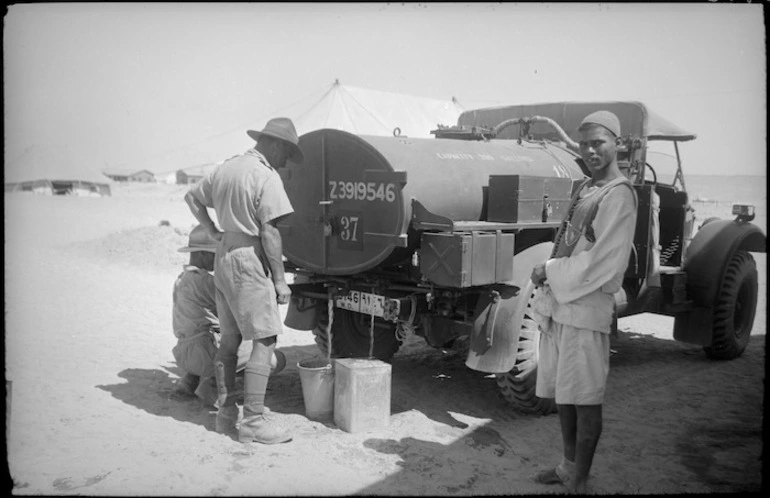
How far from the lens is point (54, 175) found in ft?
246

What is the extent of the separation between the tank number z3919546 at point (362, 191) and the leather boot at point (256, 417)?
4.83 ft

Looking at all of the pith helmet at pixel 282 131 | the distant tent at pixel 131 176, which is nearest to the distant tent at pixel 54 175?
the distant tent at pixel 131 176

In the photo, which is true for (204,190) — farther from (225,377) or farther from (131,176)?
(131,176)

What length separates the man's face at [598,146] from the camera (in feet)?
12.6

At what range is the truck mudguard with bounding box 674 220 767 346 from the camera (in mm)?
7098

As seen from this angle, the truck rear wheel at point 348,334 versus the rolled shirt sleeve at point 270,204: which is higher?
the rolled shirt sleeve at point 270,204

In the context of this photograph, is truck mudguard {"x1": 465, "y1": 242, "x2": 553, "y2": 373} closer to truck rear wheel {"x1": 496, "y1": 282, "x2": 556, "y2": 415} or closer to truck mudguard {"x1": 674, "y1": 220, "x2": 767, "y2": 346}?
truck rear wheel {"x1": 496, "y1": 282, "x2": 556, "y2": 415}

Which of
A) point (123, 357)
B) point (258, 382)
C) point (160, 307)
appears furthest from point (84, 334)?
point (258, 382)

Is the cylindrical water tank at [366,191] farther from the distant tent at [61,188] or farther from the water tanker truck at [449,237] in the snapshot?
the distant tent at [61,188]

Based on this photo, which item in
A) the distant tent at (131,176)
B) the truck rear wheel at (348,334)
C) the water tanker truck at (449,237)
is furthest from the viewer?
the distant tent at (131,176)

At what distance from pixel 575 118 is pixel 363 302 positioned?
11.4ft

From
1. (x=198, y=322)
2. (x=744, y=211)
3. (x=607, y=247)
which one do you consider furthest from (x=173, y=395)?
(x=744, y=211)

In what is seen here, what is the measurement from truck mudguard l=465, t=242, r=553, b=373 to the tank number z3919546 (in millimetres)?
1123

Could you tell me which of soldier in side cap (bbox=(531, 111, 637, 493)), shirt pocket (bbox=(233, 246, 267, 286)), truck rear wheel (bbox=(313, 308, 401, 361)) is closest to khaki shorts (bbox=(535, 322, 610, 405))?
soldier in side cap (bbox=(531, 111, 637, 493))
